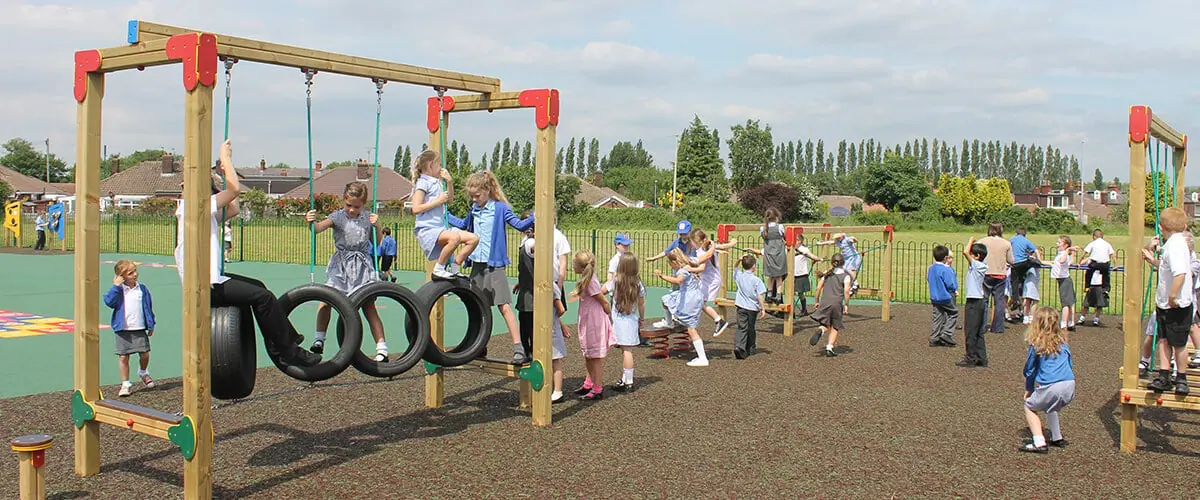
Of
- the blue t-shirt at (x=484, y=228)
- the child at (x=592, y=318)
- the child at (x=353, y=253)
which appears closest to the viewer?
the child at (x=353, y=253)

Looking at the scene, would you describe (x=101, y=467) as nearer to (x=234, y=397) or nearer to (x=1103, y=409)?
(x=234, y=397)

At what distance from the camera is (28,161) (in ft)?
369

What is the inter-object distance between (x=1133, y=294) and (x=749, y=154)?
234 feet

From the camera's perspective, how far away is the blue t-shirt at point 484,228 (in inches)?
301

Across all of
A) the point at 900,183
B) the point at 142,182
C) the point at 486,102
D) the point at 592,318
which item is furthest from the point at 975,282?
the point at 142,182

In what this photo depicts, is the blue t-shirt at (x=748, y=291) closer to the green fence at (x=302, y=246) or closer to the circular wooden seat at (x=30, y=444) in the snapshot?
the circular wooden seat at (x=30, y=444)

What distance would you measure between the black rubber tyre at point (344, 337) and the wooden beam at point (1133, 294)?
5370mm

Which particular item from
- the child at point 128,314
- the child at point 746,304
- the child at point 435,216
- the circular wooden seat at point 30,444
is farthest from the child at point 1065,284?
the circular wooden seat at point 30,444

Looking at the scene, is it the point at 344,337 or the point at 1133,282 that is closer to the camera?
the point at 344,337

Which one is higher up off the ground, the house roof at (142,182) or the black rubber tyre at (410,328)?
the house roof at (142,182)

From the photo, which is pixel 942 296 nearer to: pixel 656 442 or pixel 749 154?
pixel 656 442

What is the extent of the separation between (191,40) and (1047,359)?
5899 mm

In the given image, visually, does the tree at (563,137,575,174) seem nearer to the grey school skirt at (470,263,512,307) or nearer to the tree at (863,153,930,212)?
the tree at (863,153,930,212)

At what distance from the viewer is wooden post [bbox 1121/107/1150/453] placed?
280 inches
